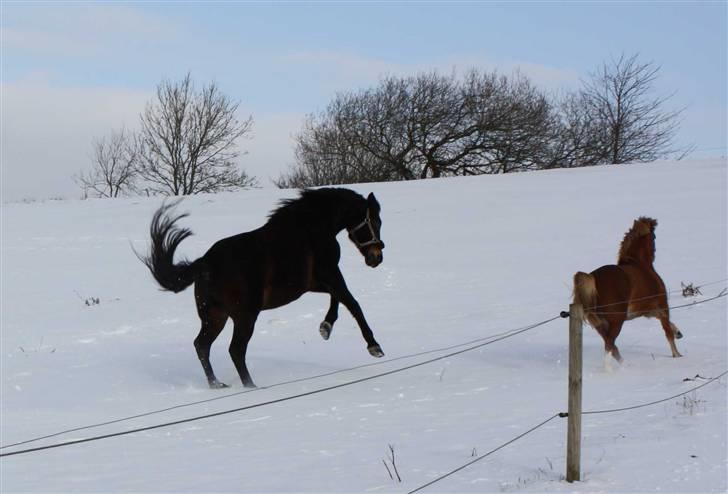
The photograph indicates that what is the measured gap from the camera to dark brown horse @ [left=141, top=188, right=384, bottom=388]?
29.2 ft

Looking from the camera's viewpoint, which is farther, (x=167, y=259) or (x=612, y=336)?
(x=167, y=259)

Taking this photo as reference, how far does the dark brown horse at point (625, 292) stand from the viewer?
8.19 m

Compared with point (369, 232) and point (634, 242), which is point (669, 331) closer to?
point (634, 242)

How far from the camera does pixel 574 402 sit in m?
4.95

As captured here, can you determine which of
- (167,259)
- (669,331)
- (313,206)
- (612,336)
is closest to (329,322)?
(313,206)

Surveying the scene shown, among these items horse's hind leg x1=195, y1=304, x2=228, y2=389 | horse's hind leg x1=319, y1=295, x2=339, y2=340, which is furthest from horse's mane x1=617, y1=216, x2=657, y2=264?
horse's hind leg x1=195, y1=304, x2=228, y2=389

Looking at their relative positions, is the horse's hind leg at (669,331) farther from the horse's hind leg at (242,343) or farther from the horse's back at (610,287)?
the horse's hind leg at (242,343)

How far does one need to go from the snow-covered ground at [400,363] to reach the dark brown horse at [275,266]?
0.65 m

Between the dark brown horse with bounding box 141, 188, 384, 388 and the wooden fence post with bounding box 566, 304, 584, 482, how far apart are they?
389 cm

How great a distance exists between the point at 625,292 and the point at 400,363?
266cm

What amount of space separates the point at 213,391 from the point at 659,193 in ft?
43.6

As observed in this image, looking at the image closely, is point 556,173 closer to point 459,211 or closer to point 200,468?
point 459,211

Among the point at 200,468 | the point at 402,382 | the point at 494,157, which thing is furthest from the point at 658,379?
the point at 494,157

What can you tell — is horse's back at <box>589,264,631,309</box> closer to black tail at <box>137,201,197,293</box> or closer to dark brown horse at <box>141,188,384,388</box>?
dark brown horse at <box>141,188,384,388</box>
